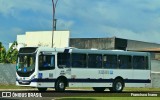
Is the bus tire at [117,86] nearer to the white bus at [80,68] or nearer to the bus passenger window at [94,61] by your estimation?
the white bus at [80,68]

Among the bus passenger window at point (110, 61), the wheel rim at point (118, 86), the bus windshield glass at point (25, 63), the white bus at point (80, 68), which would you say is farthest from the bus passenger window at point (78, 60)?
the wheel rim at point (118, 86)

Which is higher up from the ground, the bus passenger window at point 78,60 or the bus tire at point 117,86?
the bus passenger window at point 78,60

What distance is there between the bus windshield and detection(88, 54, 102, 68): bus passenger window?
175 inches

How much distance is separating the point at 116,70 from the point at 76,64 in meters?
3.74

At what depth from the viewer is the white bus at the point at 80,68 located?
108ft

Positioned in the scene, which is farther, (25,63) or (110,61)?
(110,61)

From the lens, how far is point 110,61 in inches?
1444

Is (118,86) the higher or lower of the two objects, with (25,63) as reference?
lower

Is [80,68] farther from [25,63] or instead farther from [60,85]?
[25,63]

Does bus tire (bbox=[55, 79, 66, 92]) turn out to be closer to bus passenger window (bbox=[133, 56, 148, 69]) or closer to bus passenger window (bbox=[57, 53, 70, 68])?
bus passenger window (bbox=[57, 53, 70, 68])

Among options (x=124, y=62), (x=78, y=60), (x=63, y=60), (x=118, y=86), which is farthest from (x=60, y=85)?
(x=124, y=62)

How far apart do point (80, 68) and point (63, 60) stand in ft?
5.30

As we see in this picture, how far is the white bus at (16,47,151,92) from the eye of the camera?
3297 centimetres

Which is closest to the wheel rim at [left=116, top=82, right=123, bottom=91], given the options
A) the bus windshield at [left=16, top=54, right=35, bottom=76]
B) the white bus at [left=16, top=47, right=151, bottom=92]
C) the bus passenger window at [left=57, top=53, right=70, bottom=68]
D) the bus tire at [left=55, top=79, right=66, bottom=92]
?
the white bus at [left=16, top=47, right=151, bottom=92]
